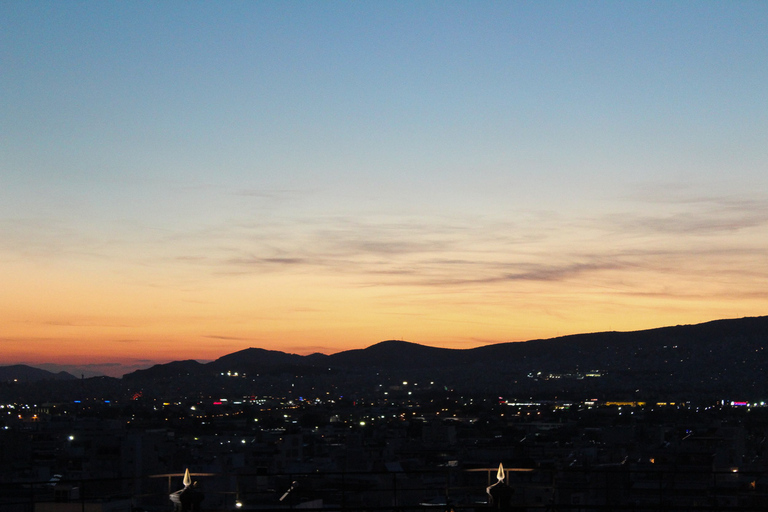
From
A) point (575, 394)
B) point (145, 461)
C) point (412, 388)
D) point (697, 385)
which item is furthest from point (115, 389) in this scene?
point (145, 461)

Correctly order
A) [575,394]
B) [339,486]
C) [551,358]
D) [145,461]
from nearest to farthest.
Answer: [339,486] < [145,461] < [575,394] < [551,358]

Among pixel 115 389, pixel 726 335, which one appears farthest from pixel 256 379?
pixel 726 335

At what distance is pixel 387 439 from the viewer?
47.8 m

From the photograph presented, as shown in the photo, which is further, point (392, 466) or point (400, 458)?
point (400, 458)

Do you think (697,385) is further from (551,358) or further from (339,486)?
(339,486)

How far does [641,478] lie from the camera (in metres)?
27.6

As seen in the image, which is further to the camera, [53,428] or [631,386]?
[631,386]

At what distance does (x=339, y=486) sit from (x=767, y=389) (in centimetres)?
9201

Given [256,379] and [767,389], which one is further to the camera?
[256,379]

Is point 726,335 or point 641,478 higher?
point 726,335

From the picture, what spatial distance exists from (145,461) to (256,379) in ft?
392

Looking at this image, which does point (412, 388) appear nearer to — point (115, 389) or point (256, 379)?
point (256, 379)

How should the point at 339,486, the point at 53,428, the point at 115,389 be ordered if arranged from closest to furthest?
the point at 339,486, the point at 53,428, the point at 115,389

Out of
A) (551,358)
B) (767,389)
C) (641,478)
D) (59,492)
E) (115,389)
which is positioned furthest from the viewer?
(551,358)
